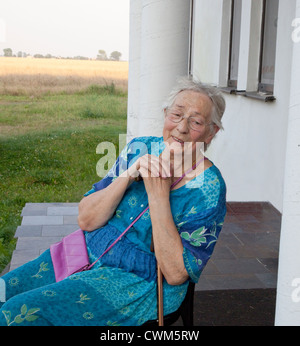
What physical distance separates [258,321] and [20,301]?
5.58ft

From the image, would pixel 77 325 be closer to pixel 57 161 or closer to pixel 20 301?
pixel 20 301

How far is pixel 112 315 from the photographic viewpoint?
208cm

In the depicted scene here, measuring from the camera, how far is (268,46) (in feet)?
22.4

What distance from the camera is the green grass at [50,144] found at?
8695mm

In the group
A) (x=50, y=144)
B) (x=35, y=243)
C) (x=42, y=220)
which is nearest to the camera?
(x=35, y=243)

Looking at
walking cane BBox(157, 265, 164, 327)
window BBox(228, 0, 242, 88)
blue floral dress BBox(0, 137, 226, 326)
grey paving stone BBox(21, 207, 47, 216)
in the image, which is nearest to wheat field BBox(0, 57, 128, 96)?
window BBox(228, 0, 242, 88)

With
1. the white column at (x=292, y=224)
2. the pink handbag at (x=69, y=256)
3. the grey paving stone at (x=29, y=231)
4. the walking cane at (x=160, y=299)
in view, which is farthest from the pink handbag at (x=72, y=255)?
the grey paving stone at (x=29, y=231)

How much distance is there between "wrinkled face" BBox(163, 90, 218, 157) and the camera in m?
2.27

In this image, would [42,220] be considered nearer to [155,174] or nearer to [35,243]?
[35,243]

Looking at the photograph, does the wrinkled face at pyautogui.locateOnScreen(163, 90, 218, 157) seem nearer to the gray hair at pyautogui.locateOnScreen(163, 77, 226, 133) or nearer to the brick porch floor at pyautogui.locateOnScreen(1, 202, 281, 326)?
the gray hair at pyautogui.locateOnScreen(163, 77, 226, 133)

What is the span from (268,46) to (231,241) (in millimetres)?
3228

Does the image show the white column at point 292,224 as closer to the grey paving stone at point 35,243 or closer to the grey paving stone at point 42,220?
the grey paving stone at point 35,243

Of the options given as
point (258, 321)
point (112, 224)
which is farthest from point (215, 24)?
point (112, 224)

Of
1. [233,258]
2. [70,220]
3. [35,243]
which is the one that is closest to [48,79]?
[70,220]
